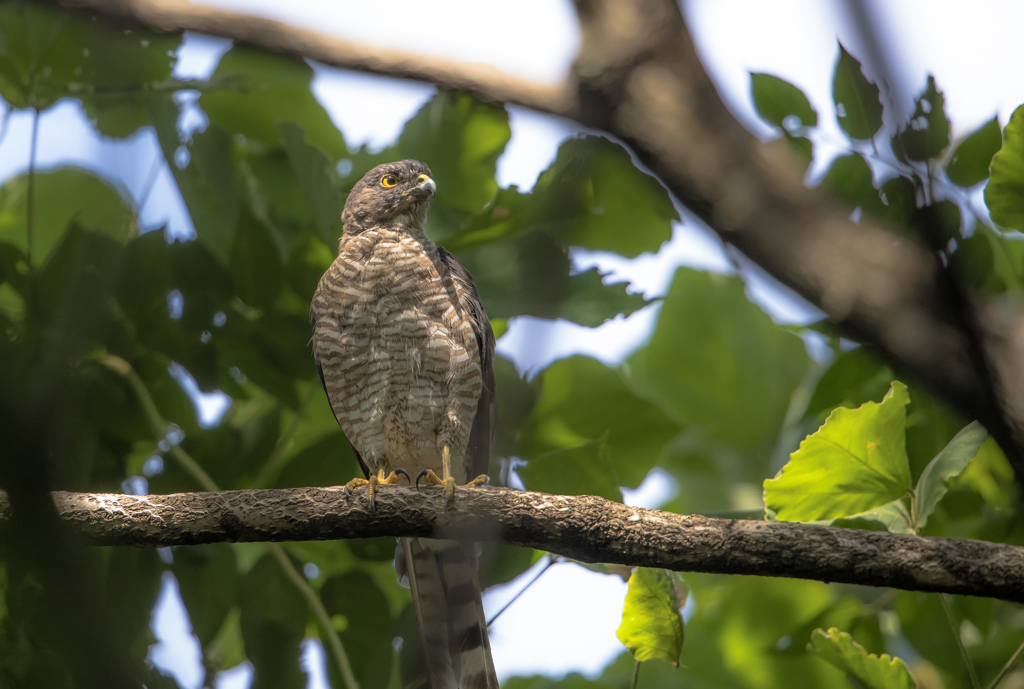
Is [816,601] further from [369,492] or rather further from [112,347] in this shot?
[112,347]

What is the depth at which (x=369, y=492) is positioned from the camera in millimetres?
2455

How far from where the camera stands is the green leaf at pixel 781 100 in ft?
10.2

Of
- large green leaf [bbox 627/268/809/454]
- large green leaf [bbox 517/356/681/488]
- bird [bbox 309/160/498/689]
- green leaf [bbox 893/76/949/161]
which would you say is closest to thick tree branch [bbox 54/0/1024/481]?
green leaf [bbox 893/76/949/161]

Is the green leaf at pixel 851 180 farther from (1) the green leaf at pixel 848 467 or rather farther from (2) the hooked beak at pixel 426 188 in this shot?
(2) the hooked beak at pixel 426 188

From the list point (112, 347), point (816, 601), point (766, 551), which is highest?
point (112, 347)

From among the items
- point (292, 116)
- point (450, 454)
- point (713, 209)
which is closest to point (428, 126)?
point (292, 116)

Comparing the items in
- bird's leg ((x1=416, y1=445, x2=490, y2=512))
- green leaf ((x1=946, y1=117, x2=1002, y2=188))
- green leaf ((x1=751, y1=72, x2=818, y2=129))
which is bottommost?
bird's leg ((x1=416, y1=445, x2=490, y2=512))

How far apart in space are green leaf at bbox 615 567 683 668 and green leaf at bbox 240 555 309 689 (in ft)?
5.02

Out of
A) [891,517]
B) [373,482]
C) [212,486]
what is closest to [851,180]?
[891,517]

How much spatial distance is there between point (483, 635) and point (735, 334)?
364 cm

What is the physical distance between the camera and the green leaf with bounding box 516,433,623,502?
9.45ft

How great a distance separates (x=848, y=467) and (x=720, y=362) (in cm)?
364

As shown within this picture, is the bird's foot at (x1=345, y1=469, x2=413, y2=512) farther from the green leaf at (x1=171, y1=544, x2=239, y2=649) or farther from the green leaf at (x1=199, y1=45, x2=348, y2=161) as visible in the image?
the green leaf at (x1=199, y1=45, x2=348, y2=161)

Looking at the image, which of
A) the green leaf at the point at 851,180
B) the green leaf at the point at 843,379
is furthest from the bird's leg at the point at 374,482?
the green leaf at the point at 843,379
